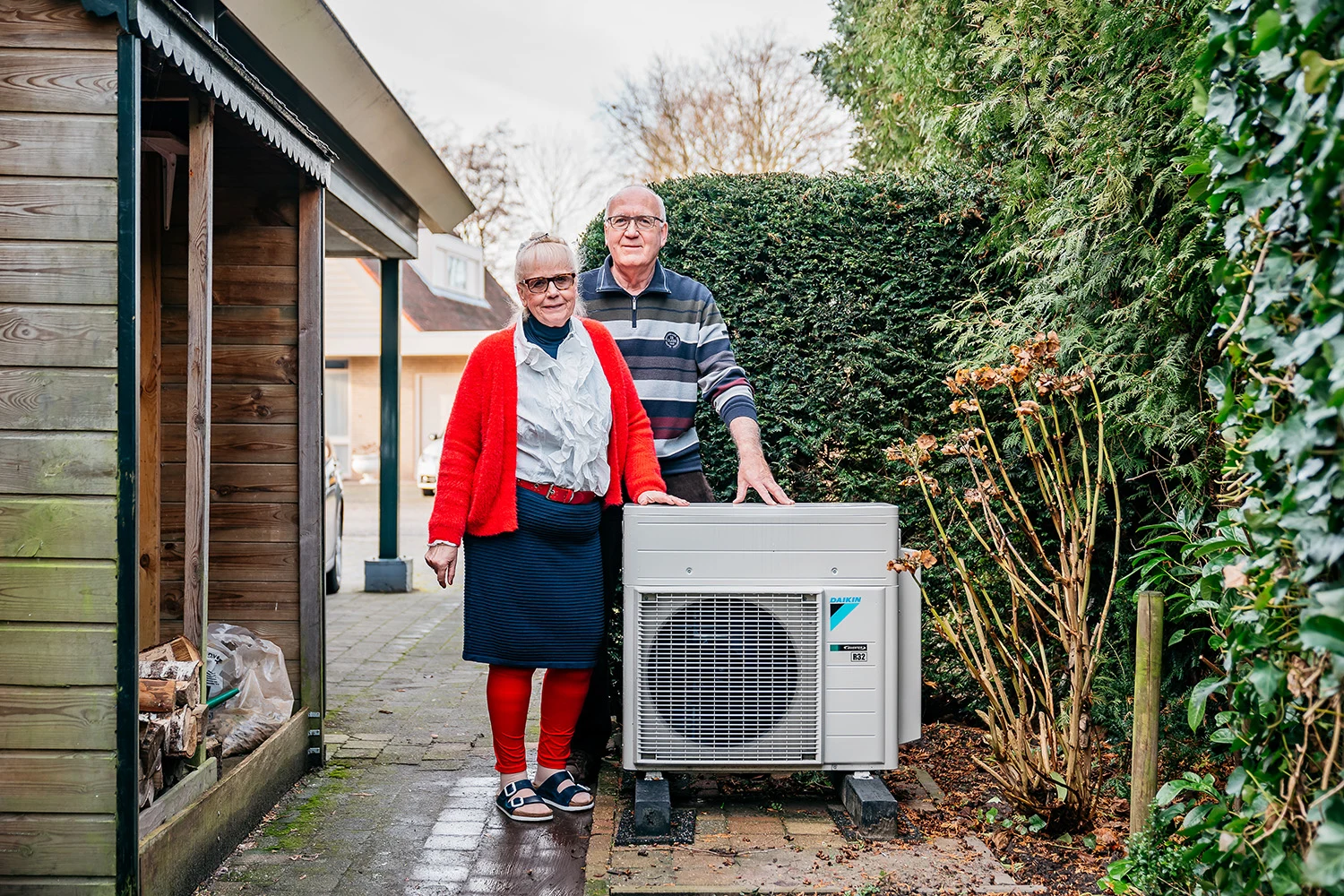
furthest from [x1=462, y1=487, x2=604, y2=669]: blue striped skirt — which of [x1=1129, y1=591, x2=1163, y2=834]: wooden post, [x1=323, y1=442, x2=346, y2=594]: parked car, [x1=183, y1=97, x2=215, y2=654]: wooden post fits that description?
[x1=323, y1=442, x2=346, y2=594]: parked car

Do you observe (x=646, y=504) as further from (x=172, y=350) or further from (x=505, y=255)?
(x=505, y=255)

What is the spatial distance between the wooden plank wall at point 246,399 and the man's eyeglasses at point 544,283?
110 cm

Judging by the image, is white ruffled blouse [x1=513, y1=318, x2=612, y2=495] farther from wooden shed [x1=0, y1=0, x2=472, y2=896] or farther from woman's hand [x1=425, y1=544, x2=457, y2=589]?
wooden shed [x1=0, y1=0, x2=472, y2=896]

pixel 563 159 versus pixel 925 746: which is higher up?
pixel 563 159

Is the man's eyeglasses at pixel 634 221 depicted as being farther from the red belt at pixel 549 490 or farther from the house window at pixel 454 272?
the house window at pixel 454 272

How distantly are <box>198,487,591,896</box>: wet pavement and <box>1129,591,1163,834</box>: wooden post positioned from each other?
4.59ft

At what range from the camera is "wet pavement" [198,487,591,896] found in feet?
9.78

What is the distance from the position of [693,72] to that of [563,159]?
7036 millimetres

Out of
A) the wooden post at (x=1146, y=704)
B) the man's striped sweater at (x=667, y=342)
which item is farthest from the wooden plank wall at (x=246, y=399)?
the wooden post at (x=1146, y=704)

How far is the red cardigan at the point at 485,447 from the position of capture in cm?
324

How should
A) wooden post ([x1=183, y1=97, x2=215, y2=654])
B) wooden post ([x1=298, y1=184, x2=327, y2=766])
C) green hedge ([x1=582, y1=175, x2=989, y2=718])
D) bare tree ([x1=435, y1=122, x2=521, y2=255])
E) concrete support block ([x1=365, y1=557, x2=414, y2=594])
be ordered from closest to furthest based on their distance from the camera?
1. wooden post ([x1=183, y1=97, x2=215, y2=654])
2. wooden post ([x1=298, y1=184, x2=327, y2=766])
3. green hedge ([x1=582, y1=175, x2=989, y2=718])
4. concrete support block ([x1=365, y1=557, x2=414, y2=594])
5. bare tree ([x1=435, y1=122, x2=521, y2=255])

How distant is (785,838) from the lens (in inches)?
123

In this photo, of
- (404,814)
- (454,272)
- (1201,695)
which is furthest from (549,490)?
(454,272)

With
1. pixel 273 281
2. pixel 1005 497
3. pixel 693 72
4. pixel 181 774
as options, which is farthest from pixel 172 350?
pixel 693 72
